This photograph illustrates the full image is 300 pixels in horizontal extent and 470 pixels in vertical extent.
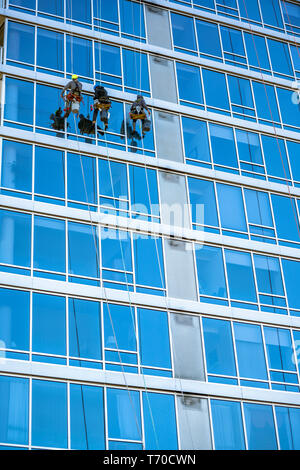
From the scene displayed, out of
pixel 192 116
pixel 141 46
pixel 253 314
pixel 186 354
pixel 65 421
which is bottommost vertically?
pixel 65 421

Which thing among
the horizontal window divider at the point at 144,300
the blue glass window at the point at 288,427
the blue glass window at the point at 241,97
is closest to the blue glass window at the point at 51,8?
the blue glass window at the point at 241,97

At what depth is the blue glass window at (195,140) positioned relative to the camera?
2750cm

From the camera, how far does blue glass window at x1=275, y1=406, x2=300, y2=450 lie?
2341cm

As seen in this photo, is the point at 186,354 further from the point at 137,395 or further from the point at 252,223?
the point at 252,223

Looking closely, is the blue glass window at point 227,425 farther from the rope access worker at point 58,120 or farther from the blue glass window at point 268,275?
the rope access worker at point 58,120

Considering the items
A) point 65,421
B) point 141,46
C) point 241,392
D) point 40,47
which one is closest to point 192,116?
point 141,46

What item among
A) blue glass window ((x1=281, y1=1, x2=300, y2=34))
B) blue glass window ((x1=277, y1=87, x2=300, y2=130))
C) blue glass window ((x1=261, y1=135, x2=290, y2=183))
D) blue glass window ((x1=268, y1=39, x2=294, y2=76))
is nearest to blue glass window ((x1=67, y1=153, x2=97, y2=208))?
blue glass window ((x1=261, y1=135, x2=290, y2=183))

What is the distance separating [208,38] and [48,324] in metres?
13.3

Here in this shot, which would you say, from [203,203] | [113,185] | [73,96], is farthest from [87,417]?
[73,96]

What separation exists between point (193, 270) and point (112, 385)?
4.73 metres

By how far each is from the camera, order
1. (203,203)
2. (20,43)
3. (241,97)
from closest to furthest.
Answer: (203,203) < (20,43) < (241,97)

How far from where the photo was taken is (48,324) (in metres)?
22.2

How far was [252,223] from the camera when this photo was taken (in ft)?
88.5

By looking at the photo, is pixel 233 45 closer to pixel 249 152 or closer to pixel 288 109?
pixel 288 109
